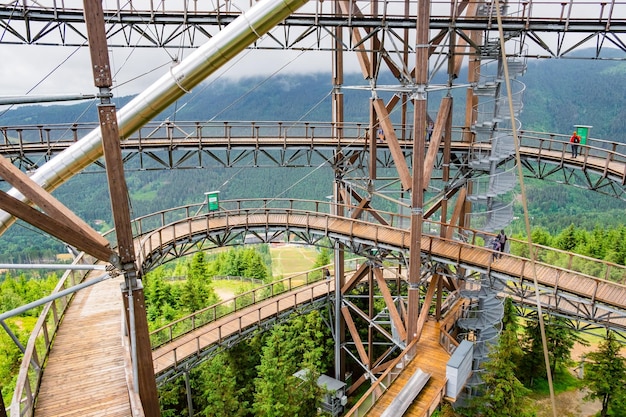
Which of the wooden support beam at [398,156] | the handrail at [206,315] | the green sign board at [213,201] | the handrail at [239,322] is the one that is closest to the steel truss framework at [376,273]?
the handrail at [239,322]

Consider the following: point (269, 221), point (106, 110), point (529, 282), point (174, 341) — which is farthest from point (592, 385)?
point (106, 110)

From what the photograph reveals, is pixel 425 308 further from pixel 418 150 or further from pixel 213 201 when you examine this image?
pixel 213 201

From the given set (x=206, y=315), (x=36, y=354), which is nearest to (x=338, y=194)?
(x=206, y=315)

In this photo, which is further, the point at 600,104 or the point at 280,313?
the point at 600,104

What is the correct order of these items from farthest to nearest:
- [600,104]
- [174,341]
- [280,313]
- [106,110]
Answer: [600,104]
[280,313]
[174,341]
[106,110]

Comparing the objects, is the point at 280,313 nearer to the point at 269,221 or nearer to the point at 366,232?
the point at 269,221
